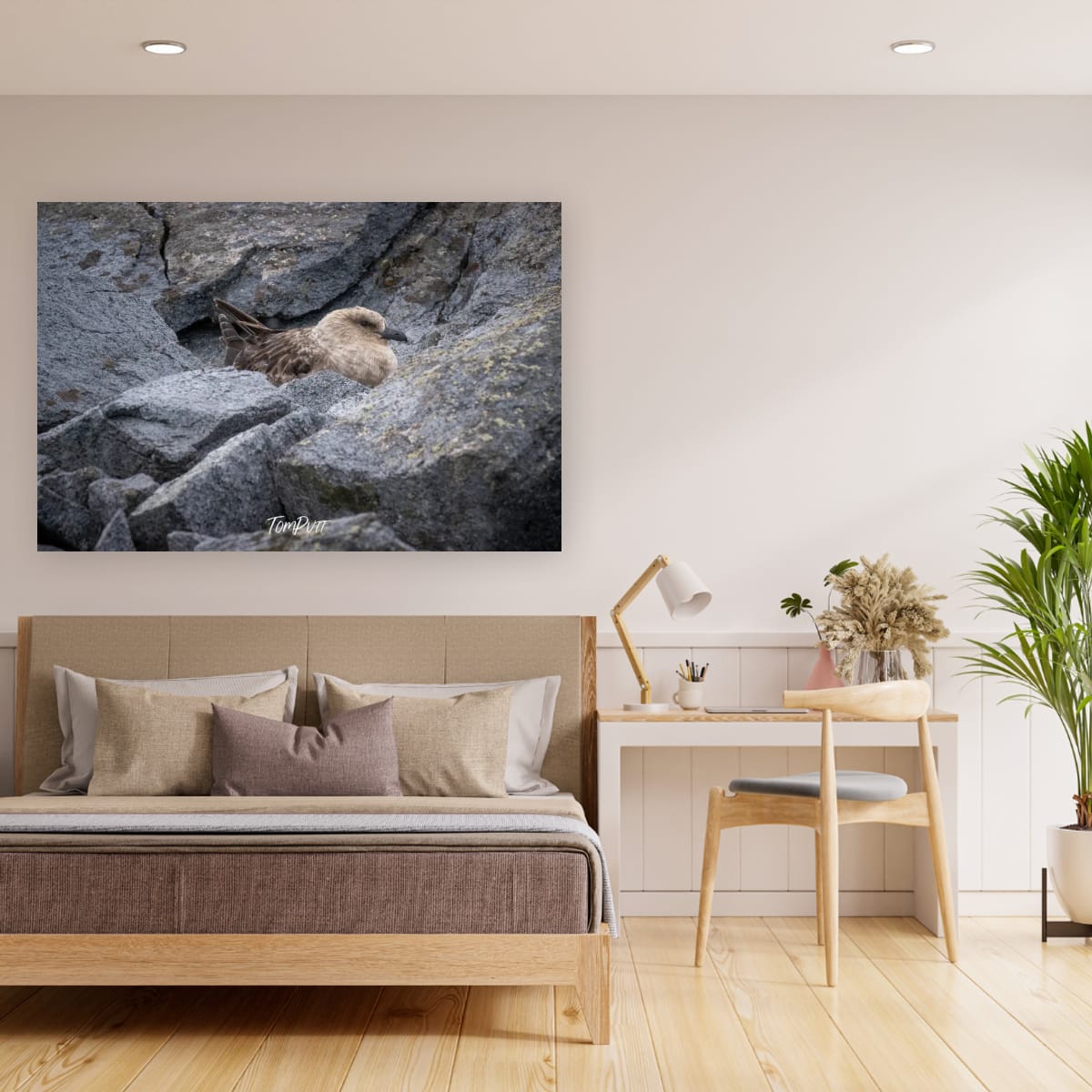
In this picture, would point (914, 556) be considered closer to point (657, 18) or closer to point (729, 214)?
point (729, 214)

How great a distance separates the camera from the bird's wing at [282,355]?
13.9 feet

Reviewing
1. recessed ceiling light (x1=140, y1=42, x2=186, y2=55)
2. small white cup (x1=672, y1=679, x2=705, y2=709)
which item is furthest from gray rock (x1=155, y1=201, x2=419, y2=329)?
small white cup (x1=672, y1=679, x2=705, y2=709)

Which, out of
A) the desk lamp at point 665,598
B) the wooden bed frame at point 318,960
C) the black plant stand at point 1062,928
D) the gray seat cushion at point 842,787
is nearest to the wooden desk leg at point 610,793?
the desk lamp at point 665,598

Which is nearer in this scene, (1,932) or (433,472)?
(1,932)

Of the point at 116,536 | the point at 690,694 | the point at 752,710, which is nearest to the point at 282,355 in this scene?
the point at 116,536

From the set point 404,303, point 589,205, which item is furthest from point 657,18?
point 404,303

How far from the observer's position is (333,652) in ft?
13.5

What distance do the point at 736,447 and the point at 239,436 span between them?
65.8 inches

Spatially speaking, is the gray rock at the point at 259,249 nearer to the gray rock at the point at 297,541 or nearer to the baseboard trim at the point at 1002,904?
the gray rock at the point at 297,541

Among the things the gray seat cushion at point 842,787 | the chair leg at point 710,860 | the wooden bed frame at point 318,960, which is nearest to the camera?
the wooden bed frame at point 318,960

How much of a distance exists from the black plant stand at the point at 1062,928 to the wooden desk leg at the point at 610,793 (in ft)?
4.21

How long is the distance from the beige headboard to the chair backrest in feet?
3.17

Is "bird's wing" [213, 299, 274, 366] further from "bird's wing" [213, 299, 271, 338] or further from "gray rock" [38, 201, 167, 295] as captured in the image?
"gray rock" [38, 201, 167, 295]

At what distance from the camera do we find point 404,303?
4.27 m
